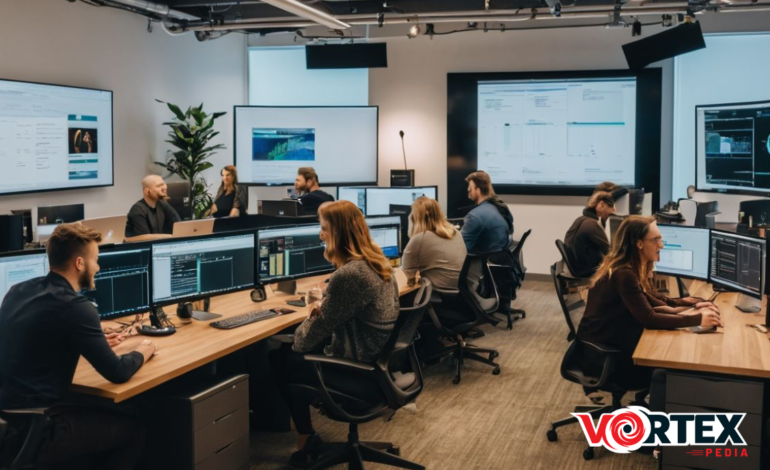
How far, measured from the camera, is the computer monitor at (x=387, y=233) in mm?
5516

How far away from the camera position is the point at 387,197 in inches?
306

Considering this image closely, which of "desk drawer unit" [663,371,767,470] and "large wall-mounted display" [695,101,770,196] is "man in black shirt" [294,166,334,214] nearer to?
"large wall-mounted display" [695,101,770,196]

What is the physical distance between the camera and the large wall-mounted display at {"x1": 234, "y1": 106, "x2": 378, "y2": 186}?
9.68 meters

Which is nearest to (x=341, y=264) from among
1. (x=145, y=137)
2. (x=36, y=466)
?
(x=36, y=466)

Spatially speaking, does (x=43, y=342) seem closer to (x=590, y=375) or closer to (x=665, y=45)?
(x=590, y=375)

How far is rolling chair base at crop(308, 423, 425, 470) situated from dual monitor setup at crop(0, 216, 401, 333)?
1.03 meters

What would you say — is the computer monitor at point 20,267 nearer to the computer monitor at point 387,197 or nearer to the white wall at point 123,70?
the white wall at point 123,70

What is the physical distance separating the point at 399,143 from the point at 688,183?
354 centimetres

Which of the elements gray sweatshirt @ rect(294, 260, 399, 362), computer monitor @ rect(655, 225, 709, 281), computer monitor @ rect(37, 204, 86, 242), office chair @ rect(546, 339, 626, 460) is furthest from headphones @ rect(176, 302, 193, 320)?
computer monitor @ rect(655, 225, 709, 281)

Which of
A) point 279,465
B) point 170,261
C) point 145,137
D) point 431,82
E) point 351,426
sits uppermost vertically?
point 431,82

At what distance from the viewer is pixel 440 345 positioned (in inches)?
227

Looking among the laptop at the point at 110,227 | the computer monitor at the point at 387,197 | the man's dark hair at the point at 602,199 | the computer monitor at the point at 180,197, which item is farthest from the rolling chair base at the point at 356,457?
the computer monitor at the point at 180,197

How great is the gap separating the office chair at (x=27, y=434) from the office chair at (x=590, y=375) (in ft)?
8.26

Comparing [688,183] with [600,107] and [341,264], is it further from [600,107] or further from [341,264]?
[341,264]
